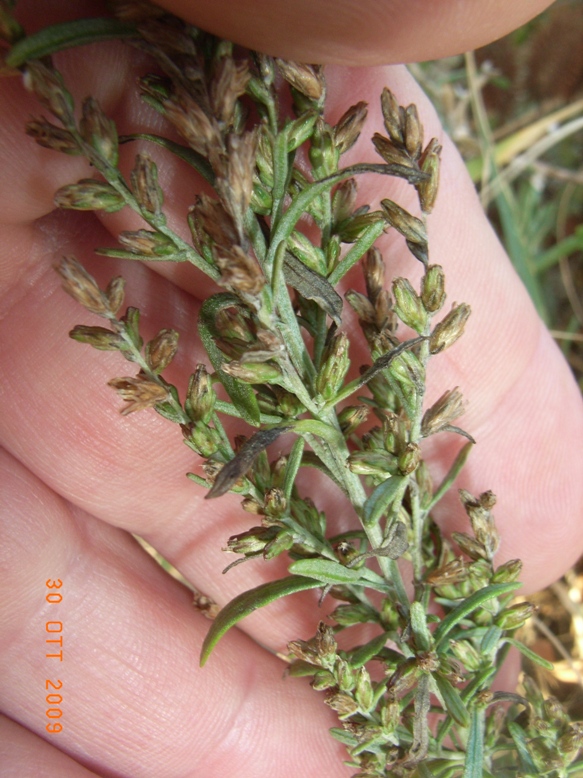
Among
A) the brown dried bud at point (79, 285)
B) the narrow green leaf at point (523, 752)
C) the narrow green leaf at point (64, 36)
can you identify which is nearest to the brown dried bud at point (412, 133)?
the narrow green leaf at point (64, 36)

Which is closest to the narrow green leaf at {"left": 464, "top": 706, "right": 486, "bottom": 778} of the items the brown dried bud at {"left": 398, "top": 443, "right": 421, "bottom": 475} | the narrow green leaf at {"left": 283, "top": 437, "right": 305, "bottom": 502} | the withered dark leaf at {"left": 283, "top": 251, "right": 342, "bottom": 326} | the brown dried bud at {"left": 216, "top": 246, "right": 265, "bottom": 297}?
the brown dried bud at {"left": 398, "top": 443, "right": 421, "bottom": 475}

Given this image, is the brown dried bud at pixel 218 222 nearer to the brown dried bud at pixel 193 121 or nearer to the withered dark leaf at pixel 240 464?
the brown dried bud at pixel 193 121

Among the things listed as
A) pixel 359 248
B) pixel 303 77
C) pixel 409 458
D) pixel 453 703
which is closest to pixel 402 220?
pixel 359 248

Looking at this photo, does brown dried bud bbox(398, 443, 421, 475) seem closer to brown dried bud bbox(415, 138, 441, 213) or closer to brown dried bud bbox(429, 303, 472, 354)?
brown dried bud bbox(429, 303, 472, 354)

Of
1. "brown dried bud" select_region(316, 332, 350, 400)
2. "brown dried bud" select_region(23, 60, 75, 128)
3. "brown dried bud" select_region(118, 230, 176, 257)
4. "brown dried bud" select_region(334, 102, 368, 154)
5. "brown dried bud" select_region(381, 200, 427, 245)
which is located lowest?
"brown dried bud" select_region(316, 332, 350, 400)

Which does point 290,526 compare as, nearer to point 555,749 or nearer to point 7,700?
point 555,749

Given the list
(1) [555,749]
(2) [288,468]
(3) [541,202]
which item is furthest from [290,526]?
(3) [541,202]
